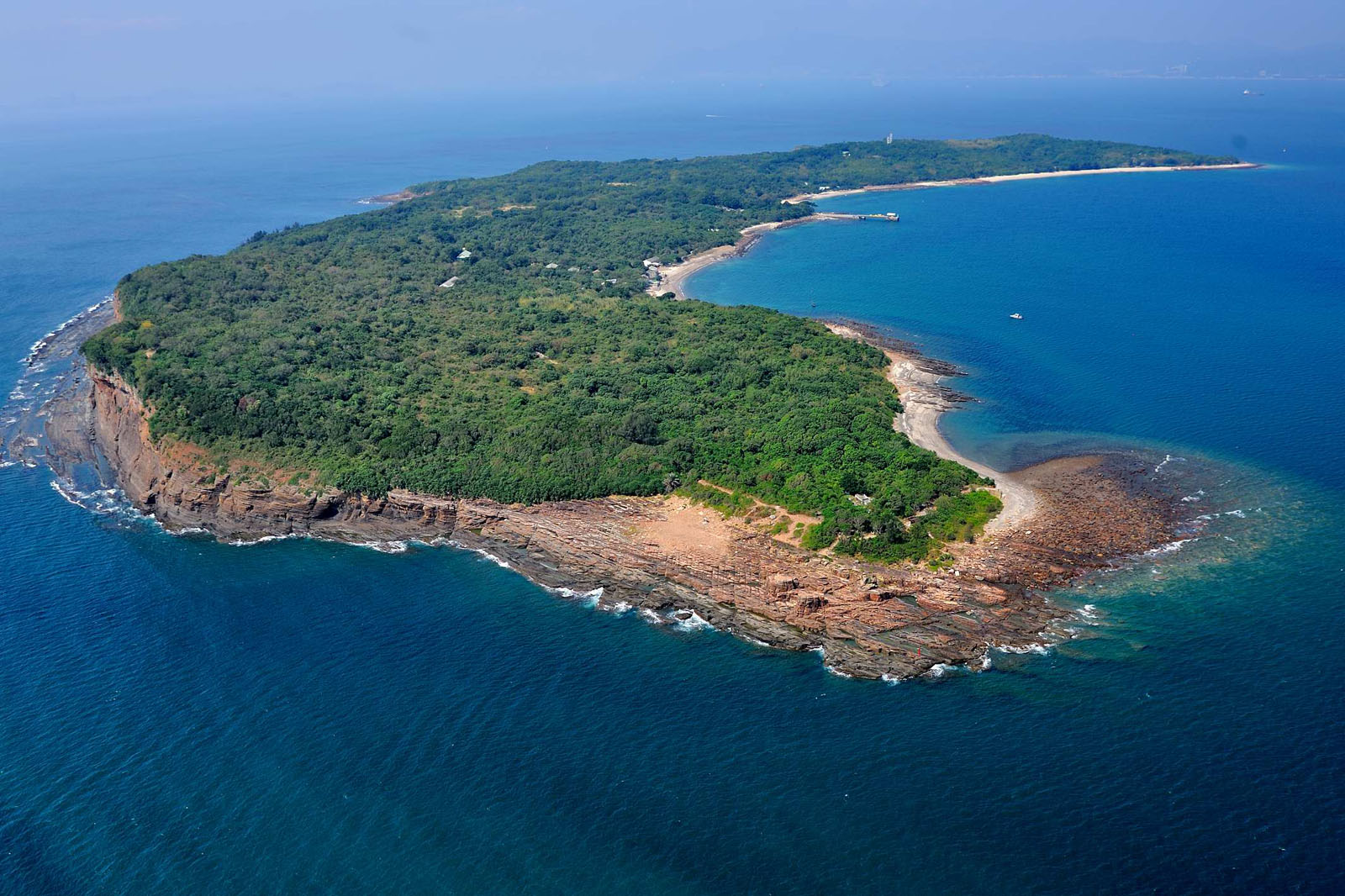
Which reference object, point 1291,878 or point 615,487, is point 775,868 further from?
point 615,487

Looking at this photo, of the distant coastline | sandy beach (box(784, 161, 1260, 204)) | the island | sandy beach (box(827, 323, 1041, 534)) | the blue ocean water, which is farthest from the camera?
sandy beach (box(784, 161, 1260, 204))

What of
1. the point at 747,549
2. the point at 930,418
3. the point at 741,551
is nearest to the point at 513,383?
the point at 741,551

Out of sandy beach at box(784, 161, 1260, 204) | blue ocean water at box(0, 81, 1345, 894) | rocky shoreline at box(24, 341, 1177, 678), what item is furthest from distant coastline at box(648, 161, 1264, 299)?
blue ocean water at box(0, 81, 1345, 894)

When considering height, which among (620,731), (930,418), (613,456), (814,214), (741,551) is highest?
(814,214)

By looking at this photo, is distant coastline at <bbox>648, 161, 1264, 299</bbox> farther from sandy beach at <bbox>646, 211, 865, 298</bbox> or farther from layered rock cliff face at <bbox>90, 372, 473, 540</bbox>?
layered rock cliff face at <bbox>90, 372, 473, 540</bbox>

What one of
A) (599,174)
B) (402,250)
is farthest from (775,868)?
(599,174)

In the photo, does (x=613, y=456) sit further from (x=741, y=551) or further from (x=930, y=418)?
(x=930, y=418)
